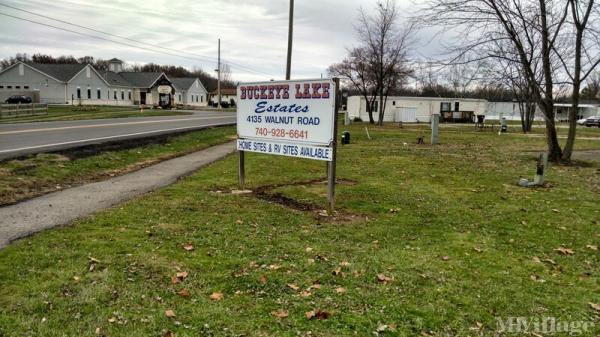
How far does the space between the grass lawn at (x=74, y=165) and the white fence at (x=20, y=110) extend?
63.8 feet

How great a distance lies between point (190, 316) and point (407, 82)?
4518cm

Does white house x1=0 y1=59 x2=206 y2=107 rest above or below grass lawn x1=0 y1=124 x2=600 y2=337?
above

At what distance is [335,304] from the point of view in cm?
396

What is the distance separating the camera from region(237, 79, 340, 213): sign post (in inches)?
280

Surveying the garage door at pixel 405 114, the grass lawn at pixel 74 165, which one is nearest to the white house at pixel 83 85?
the garage door at pixel 405 114

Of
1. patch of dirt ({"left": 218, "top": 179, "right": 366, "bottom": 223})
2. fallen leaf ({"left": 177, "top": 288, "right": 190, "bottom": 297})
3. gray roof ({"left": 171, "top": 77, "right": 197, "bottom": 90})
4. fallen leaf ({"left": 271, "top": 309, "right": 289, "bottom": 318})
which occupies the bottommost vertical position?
→ fallen leaf ({"left": 271, "top": 309, "right": 289, "bottom": 318})

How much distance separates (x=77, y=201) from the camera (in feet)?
24.5

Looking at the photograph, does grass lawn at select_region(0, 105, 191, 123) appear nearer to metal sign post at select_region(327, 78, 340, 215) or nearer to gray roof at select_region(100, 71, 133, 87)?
metal sign post at select_region(327, 78, 340, 215)

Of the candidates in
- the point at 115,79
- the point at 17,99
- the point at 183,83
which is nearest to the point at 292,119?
the point at 17,99

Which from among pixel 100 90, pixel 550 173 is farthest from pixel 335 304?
pixel 100 90

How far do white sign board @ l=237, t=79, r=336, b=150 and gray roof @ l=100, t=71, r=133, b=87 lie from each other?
221ft

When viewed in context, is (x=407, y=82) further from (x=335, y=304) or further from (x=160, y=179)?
(x=335, y=304)

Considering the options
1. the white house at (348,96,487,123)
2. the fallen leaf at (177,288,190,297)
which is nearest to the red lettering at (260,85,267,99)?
the fallen leaf at (177,288,190,297)

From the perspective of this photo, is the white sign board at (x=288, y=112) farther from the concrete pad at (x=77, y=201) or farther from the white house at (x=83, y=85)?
the white house at (x=83, y=85)
